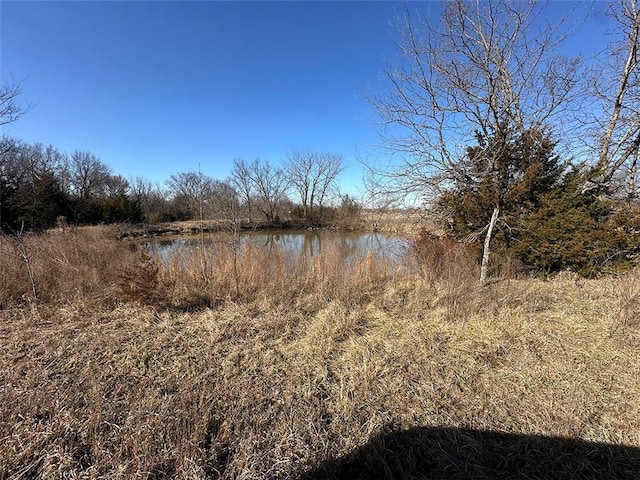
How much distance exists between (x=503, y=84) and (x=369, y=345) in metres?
5.41

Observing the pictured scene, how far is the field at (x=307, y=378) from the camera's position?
1.84 meters

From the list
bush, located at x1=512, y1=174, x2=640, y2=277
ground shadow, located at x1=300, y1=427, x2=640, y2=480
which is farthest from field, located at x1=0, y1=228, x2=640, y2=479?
bush, located at x1=512, y1=174, x2=640, y2=277

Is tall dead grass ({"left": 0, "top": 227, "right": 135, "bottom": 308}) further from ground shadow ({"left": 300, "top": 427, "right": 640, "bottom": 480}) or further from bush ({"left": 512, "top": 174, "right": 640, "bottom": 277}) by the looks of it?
bush ({"left": 512, "top": 174, "right": 640, "bottom": 277})

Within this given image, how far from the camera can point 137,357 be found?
118 inches

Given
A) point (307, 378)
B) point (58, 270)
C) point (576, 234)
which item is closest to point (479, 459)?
point (307, 378)

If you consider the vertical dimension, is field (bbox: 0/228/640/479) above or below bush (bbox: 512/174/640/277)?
below

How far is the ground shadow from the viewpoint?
1793 mm

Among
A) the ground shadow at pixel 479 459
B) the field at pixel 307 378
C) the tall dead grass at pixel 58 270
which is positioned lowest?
the ground shadow at pixel 479 459

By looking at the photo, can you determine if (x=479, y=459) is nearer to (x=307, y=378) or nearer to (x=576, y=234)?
(x=307, y=378)

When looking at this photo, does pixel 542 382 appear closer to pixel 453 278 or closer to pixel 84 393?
pixel 453 278

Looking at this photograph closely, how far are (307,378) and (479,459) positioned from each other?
1448 mm

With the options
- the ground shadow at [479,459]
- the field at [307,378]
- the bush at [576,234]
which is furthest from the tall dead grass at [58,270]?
the bush at [576,234]

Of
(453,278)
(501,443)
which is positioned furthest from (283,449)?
(453,278)

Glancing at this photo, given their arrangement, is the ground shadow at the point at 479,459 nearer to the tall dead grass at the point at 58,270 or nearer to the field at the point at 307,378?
the field at the point at 307,378
